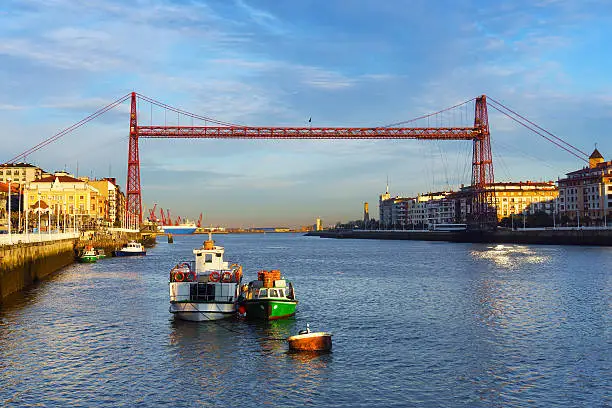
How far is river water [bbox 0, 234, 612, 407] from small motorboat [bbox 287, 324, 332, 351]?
0.47 m

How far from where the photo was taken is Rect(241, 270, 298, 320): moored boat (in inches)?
1289

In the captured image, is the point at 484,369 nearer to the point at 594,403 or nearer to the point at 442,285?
the point at 594,403

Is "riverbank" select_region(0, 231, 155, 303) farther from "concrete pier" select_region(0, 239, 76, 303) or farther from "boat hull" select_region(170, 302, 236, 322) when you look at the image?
"boat hull" select_region(170, 302, 236, 322)

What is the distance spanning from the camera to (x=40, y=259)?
56.5 m

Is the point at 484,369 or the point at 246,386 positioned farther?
the point at 484,369

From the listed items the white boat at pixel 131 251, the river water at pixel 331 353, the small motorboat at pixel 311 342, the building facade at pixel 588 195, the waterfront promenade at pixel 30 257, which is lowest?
the river water at pixel 331 353

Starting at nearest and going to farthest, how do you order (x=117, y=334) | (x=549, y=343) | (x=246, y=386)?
1. (x=246, y=386)
2. (x=549, y=343)
3. (x=117, y=334)

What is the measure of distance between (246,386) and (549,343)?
14086 millimetres

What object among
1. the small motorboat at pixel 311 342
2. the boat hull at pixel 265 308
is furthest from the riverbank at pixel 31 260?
the small motorboat at pixel 311 342

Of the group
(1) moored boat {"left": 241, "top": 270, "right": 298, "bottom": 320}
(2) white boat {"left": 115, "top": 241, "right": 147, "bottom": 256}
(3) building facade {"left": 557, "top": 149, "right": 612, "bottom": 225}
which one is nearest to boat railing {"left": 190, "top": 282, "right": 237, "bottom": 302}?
(1) moored boat {"left": 241, "top": 270, "right": 298, "bottom": 320}

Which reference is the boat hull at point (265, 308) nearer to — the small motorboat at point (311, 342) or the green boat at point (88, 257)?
the small motorboat at point (311, 342)

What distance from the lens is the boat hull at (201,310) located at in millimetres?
32656

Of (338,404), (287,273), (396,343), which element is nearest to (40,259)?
(287,273)

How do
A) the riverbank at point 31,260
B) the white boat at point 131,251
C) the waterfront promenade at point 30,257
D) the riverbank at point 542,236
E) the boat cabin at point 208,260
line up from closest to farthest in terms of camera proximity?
the boat cabin at point 208,260 < the riverbank at point 31,260 < the waterfront promenade at point 30,257 < the white boat at point 131,251 < the riverbank at point 542,236
